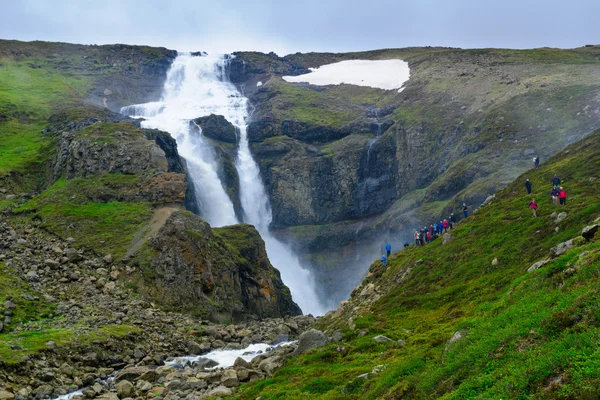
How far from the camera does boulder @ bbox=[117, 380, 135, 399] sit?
26125 millimetres

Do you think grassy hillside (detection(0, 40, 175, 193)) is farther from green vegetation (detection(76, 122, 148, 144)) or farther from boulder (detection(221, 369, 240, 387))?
boulder (detection(221, 369, 240, 387))

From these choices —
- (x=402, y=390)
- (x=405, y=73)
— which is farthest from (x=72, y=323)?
(x=405, y=73)

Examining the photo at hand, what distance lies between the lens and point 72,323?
36812mm

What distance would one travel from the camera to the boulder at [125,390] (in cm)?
2612

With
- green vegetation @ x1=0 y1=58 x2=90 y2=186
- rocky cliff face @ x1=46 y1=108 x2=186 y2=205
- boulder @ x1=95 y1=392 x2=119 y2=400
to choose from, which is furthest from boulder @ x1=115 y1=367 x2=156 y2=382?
green vegetation @ x1=0 y1=58 x2=90 y2=186

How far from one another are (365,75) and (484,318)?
172183 millimetres

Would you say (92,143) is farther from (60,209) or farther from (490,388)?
(490,388)

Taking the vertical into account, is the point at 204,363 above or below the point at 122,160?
below

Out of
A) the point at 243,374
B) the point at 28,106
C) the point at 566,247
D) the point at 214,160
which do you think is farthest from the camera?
the point at 28,106

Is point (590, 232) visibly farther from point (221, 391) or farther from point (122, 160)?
point (122, 160)

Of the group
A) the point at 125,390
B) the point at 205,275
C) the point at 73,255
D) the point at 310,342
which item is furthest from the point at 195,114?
the point at 310,342

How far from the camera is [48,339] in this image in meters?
31.5

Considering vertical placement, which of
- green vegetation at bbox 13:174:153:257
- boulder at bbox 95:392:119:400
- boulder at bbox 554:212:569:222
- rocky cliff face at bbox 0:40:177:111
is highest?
rocky cliff face at bbox 0:40:177:111

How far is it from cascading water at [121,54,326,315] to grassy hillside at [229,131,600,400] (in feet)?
189
